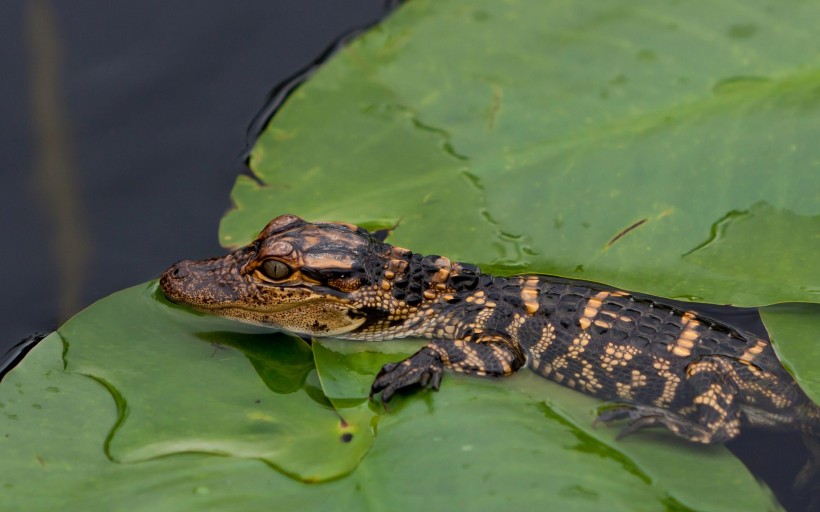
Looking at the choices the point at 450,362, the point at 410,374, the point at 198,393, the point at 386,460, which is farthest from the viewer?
the point at 450,362


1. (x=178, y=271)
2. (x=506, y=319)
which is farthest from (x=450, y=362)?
(x=178, y=271)

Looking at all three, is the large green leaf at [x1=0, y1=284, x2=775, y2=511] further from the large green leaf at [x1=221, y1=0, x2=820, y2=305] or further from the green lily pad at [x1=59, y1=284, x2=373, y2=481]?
the large green leaf at [x1=221, y1=0, x2=820, y2=305]

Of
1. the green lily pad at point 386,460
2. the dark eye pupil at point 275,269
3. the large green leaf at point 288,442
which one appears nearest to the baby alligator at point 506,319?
the dark eye pupil at point 275,269

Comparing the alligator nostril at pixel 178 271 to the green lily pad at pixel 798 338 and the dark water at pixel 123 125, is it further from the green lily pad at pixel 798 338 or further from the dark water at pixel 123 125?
the green lily pad at pixel 798 338

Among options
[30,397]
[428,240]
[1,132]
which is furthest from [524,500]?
[1,132]

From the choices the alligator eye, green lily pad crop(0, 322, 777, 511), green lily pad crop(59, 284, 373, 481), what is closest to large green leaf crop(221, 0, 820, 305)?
the alligator eye

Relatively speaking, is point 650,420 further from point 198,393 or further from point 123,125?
point 123,125
